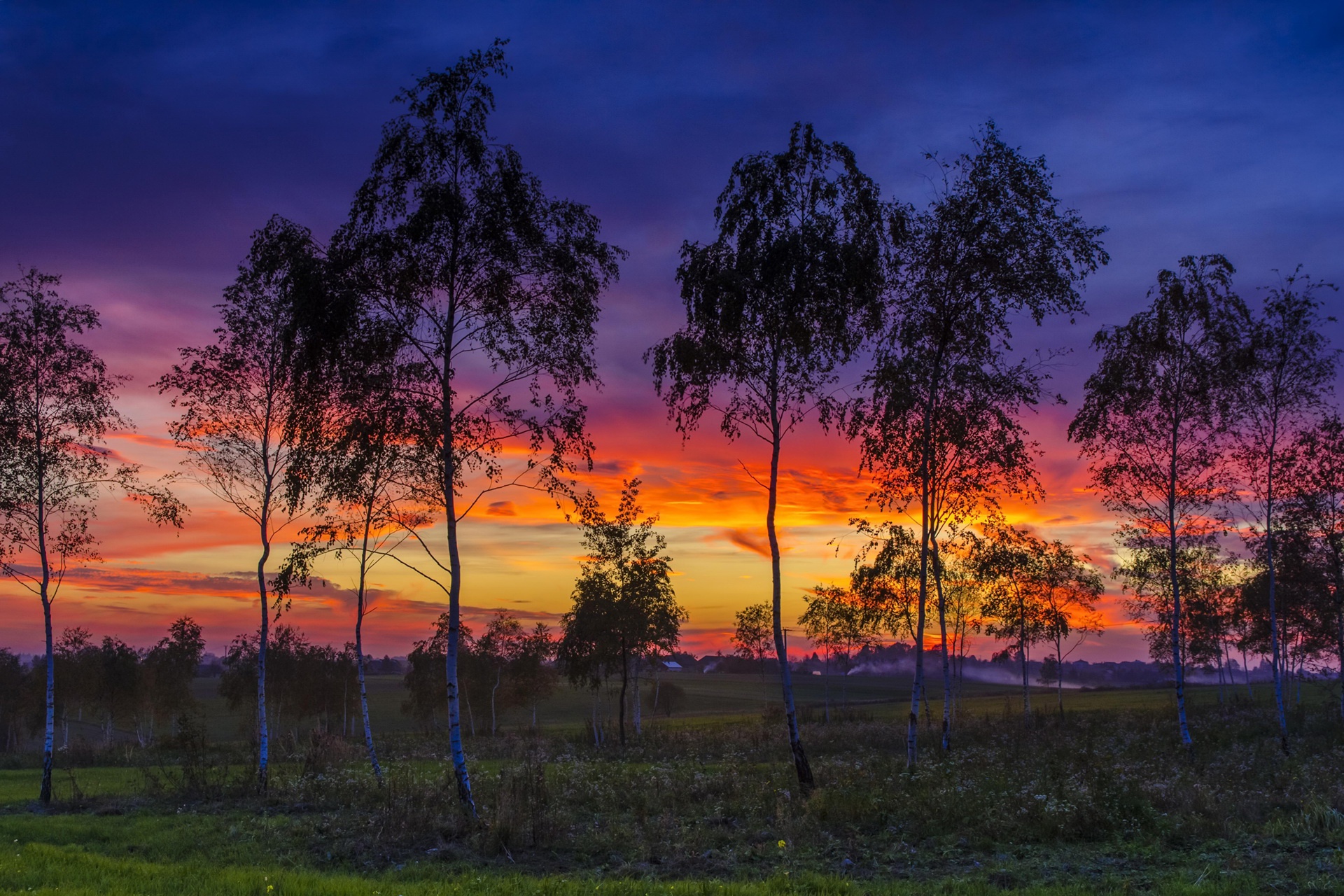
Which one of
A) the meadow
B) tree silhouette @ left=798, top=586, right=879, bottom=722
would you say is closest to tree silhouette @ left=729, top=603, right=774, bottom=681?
tree silhouette @ left=798, top=586, right=879, bottom=722

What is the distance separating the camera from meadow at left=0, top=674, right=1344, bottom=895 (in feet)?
41.5

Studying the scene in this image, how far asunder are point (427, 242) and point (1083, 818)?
19.9m

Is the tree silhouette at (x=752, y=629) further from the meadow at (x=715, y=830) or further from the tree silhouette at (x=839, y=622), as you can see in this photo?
the meadow at (x=715, y=830)

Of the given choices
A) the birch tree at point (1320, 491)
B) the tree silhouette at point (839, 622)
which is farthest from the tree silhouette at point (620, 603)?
the birch tree at point (1320, 491)

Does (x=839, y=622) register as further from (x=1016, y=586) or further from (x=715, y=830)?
(x=715, y=830)

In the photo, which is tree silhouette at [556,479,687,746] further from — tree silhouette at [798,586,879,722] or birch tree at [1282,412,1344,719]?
birch tree at [1282,412,1344,719]

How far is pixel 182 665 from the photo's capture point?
84.2 metres

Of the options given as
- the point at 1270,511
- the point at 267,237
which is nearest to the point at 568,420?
the point at 267,237

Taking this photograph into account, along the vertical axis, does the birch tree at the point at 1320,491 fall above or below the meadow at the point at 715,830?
above

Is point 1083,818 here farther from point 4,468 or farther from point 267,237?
point 4,468

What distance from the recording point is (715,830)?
16.9m

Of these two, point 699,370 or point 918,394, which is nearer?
point 699,370

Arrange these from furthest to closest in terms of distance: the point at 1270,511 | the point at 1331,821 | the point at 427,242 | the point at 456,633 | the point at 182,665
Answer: the point at 182,665
the point at 1270,511
the point at 427,242
the point at 456,633
the point at 1331,821

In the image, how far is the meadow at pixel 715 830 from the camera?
41.5 feet
